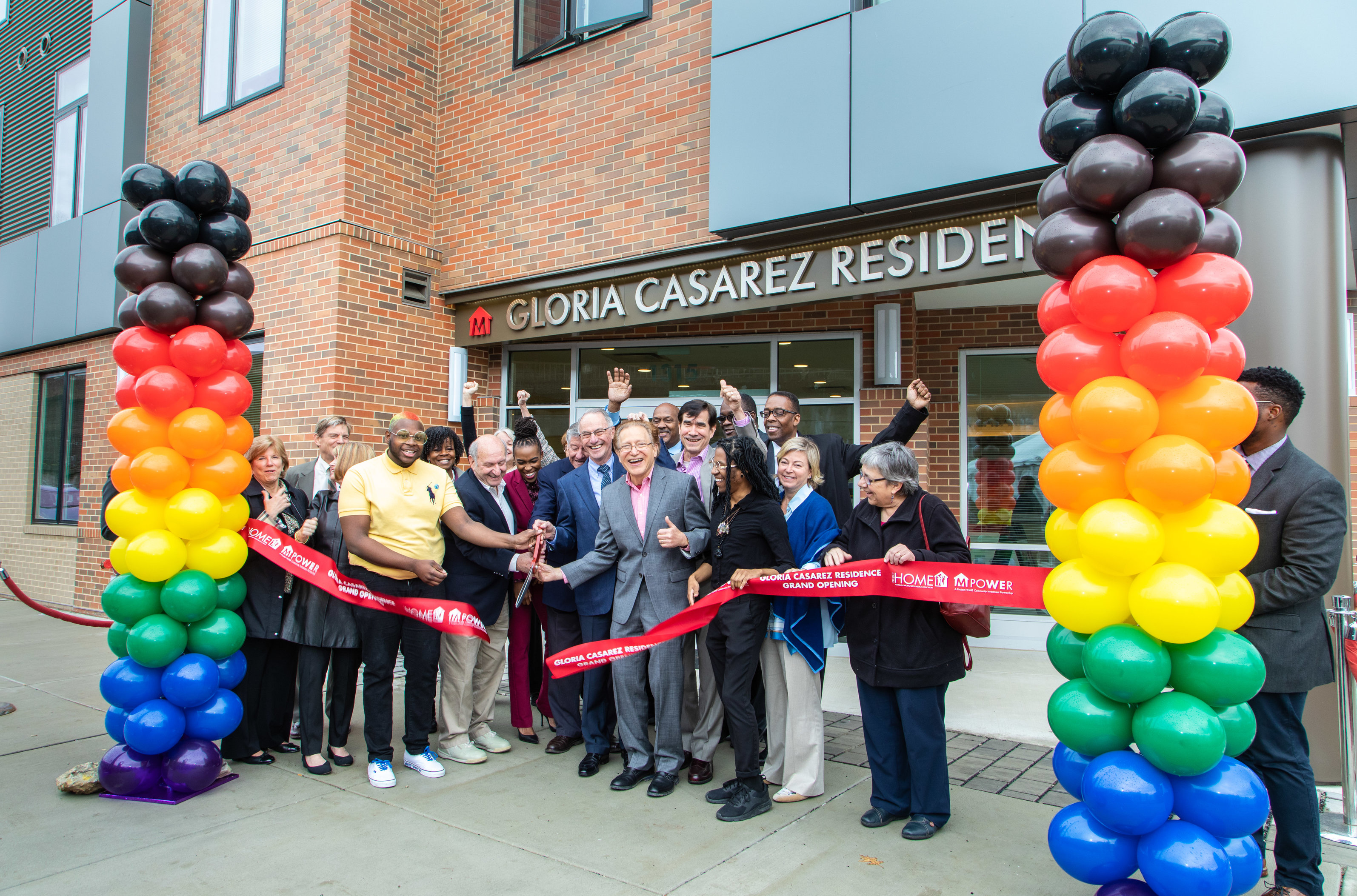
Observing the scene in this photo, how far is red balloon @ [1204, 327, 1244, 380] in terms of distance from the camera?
294 cm

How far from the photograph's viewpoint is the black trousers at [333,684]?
15.9 feet

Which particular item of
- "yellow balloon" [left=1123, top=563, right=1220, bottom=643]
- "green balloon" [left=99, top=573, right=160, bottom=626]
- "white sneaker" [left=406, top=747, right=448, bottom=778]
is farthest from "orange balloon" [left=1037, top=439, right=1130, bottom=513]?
"green balloon" [left=99, top=573, right=160, bottom=626]

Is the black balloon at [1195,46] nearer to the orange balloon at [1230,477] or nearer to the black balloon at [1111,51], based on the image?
the black balloon at [1111,51]

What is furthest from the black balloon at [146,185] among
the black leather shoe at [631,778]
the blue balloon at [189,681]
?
the black leather shoe at [631,778]

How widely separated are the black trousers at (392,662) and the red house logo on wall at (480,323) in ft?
15.3

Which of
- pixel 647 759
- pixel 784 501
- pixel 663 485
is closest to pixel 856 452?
pixel 784 501

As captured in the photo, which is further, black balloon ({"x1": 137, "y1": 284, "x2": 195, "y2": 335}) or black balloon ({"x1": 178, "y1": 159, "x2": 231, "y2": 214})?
black balloon ({"x1": 178, "y1": 159, "x2": 231, "y2": 214})

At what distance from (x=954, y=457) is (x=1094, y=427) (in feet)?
17.9

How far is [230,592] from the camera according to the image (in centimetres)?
470

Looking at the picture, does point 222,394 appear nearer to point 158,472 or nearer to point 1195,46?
point 158,472

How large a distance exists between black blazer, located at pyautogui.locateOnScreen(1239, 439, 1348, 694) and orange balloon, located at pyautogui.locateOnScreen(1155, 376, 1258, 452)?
1.99ft

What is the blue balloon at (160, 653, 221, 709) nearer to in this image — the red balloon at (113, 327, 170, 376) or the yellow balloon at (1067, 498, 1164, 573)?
the red balloon at (113, 327, 170, 376)

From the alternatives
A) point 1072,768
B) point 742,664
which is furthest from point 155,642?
point 1072,768

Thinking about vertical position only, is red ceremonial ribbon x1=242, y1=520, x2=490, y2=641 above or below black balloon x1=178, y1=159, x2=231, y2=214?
below
